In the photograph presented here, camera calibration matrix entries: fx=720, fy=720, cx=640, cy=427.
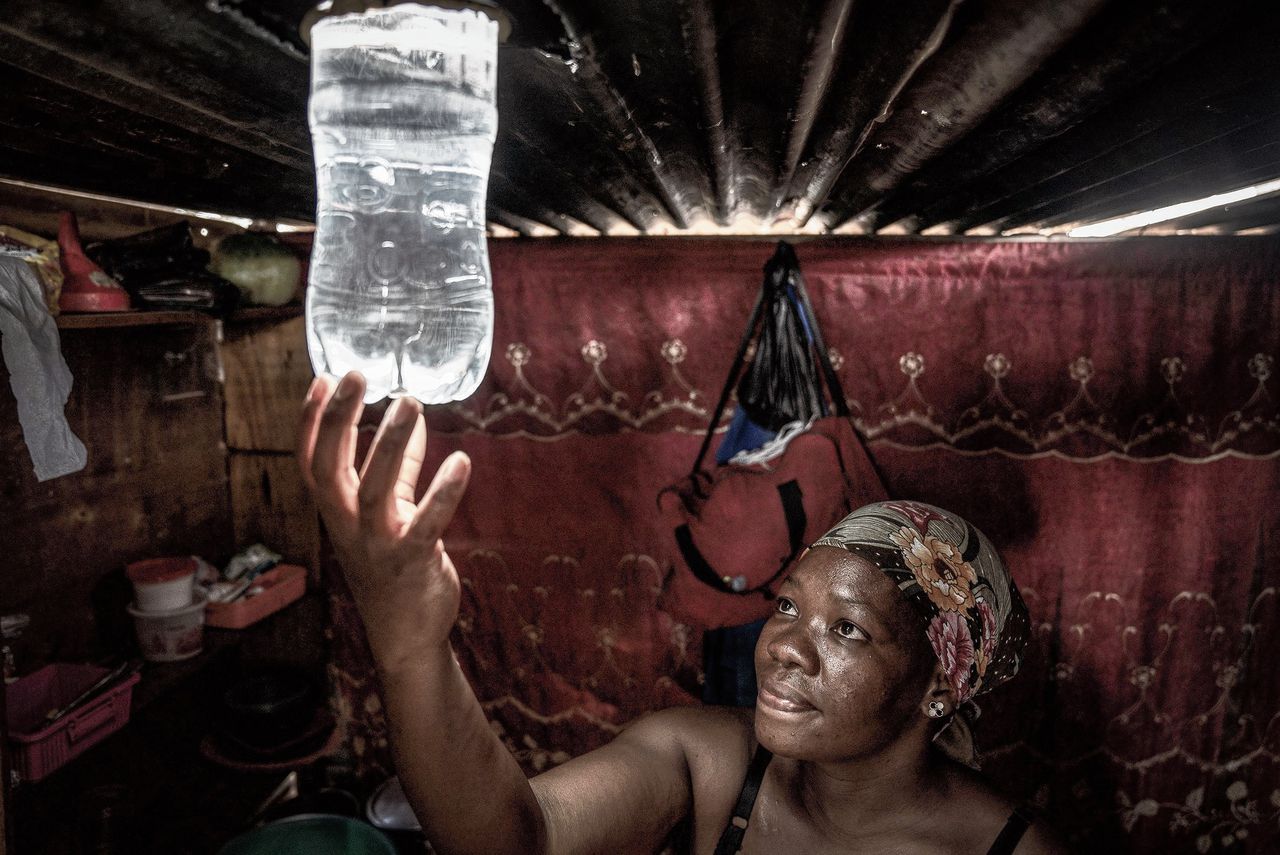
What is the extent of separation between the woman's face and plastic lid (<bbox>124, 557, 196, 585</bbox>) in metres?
2.46

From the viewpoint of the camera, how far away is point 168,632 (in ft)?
9.52

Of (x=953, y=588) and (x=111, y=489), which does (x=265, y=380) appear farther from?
(x=953, y=588)

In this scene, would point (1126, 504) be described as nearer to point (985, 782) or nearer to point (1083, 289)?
point (1083, 289)

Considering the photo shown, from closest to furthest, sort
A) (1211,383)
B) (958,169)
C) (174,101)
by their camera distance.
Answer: (174,101)
(958,169)
(1211,383)

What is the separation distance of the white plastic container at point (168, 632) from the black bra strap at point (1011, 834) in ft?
9.78

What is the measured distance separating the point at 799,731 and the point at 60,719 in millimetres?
2331

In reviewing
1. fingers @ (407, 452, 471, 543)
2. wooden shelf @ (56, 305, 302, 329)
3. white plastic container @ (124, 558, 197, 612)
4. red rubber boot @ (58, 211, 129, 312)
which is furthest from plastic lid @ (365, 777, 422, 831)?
fingers @ (407, 452, 471, 543)

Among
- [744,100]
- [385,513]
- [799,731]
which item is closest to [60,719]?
[385,513]

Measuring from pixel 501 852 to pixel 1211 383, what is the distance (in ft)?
11.1

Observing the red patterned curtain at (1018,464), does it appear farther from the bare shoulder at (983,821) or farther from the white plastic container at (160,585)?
the bare shoulder at (983,821)

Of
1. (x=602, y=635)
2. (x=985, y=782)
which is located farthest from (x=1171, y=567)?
(x=602, y=635)

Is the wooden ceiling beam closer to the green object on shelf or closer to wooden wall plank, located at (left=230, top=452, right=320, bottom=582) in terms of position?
the green object on shelf

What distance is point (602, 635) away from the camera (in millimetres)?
3465

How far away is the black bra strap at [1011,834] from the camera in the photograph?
1.89m
